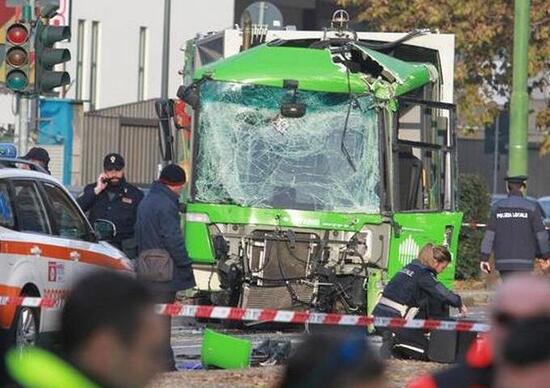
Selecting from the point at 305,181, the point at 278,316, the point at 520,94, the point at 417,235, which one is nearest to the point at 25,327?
the point at 278,316

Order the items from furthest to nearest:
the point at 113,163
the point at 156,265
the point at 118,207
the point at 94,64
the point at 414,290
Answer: the point at 94,64 → the point at 118,207 → the point at 113,163 → the point at 414,290 → the point at 156,265

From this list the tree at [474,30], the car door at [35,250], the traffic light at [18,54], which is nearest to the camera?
the car door at [35,250]

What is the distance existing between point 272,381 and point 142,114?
115 feet

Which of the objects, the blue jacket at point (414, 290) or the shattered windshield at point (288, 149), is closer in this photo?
the blue jacket at point (414, 290)

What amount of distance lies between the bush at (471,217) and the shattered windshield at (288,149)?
9594 mm

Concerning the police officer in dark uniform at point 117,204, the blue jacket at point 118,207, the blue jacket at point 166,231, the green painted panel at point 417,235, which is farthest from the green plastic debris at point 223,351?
the green painted panel at point 417,235

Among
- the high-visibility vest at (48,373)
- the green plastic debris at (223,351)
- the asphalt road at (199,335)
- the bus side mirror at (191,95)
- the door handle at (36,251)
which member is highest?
the bus side mirror at (191,95)

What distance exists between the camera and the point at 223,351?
1364cm

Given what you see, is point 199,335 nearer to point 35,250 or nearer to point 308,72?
point 308,72

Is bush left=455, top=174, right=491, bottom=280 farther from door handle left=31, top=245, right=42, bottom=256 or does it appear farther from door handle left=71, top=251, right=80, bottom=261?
door handle left=31, top=245, right=42, bottom=256

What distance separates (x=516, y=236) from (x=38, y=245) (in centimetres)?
601

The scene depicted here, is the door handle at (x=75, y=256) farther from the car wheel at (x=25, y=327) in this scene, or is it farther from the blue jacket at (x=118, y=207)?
the blue jacket at (x=118, y=207)

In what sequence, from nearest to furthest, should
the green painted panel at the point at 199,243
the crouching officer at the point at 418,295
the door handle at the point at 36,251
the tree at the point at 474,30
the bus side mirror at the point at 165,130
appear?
1. the door handle at the point at 36,251
2. the crouching officer at the point at 418,295
3. the green painted panel at the point at 199,243
4. the bus side mirror at the point at 165,130
5. the tree at the point at 474,30

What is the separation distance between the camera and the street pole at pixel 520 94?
69.5 ft
